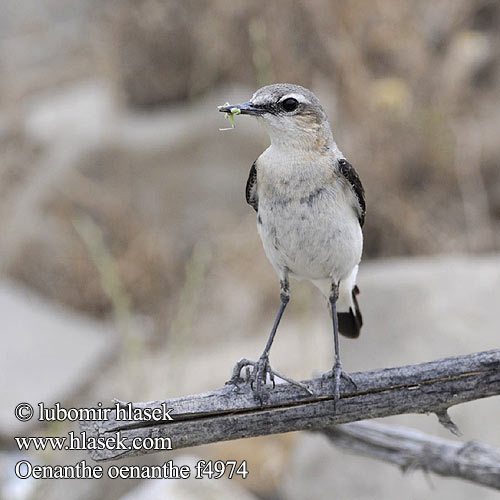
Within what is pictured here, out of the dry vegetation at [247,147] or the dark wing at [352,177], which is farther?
the dry vegetation at [247,147]

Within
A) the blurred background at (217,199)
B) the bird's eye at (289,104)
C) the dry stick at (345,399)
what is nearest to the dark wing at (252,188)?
the bird's eye at (289,104)

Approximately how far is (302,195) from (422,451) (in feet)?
5.09

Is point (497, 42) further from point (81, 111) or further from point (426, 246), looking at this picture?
point (81, 111)

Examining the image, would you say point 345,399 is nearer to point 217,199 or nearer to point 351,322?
point 351,322

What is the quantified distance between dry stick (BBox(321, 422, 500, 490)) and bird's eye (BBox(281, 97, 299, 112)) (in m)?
1.72

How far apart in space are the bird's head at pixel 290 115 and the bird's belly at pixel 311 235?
10.0 inches

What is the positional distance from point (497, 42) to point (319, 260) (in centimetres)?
789

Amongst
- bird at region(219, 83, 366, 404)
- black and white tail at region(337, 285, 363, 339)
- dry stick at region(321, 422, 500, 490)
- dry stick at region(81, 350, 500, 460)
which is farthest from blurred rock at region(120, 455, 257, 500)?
dry stick at region(81, 350, 500, 460)

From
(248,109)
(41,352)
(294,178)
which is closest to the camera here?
(248,109)

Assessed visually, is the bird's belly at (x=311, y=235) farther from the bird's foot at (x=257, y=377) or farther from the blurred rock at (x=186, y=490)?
the blurred rock at (x=186, y=490)

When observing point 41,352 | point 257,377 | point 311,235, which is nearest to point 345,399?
point 257,377

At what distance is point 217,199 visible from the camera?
31.9ft

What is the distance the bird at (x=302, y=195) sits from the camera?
3180 mm

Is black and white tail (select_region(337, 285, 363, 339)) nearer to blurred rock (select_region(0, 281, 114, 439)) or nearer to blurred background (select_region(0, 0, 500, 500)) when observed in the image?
blurred background (select_region(0, 0, 500, 500))
